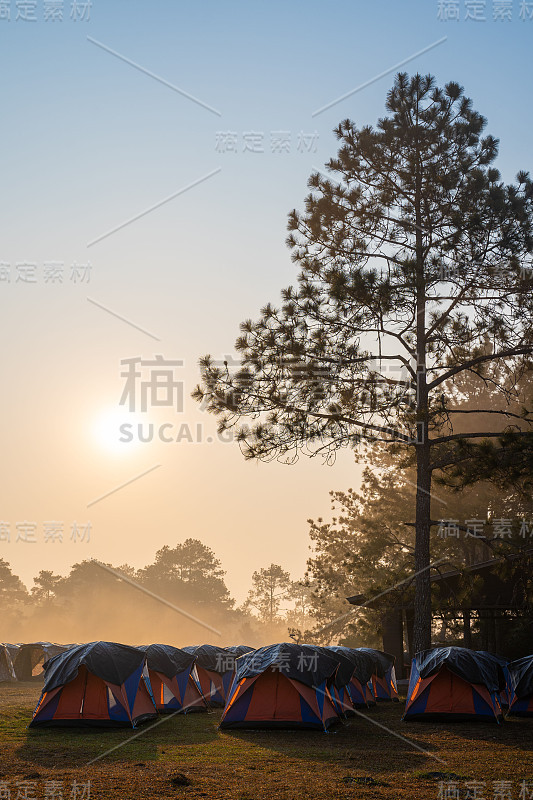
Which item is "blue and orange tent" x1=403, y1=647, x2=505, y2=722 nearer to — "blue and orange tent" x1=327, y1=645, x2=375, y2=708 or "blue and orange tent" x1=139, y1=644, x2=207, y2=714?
"blue and orange tent" x1=327, y1=645, x2=375, y2=708

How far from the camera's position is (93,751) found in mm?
10289

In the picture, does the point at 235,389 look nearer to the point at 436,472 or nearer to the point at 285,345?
the point at 285,345

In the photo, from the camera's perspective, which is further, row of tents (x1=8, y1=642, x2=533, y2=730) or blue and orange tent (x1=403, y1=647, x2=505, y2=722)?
blue and orange tent (x1=403, y1=647, x2=505, y2=722)

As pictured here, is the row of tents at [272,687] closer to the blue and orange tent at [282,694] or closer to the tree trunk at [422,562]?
the blue and orange tent at [282,694]

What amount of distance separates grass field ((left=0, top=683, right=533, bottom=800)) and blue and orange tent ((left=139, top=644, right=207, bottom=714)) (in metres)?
2.89

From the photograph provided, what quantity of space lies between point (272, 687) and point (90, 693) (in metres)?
3.51

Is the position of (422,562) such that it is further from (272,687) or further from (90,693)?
(90,693)

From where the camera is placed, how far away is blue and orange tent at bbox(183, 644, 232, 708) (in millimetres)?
20000

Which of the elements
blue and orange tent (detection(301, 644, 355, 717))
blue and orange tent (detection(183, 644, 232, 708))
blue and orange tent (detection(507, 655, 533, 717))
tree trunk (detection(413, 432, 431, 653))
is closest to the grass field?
blue and orange tent (detection(301, 644, 355, 717))

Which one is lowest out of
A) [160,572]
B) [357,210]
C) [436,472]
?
[160,572]

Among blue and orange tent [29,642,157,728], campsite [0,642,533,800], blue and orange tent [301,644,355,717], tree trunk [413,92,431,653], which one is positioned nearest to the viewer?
campsite [0,642,533,800]

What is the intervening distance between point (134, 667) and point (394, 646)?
645 inches

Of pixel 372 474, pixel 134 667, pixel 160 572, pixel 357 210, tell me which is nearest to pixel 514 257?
pixel 357 210

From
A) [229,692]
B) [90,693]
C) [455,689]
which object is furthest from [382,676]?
[90,693]
